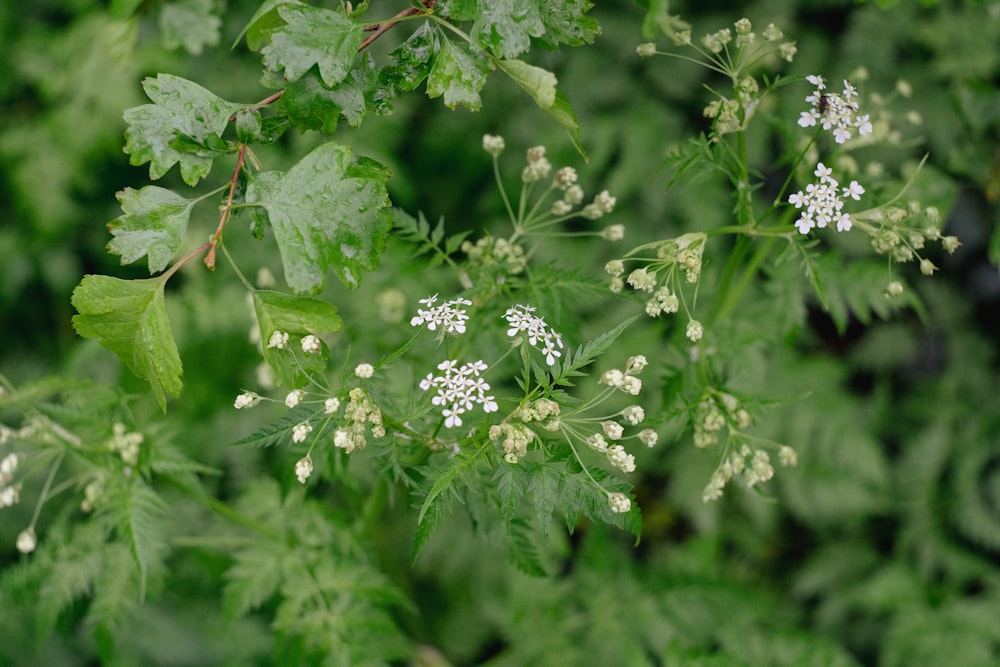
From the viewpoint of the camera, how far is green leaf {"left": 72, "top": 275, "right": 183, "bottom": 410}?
1581 mm

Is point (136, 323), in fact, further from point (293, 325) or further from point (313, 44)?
point (313, 44)

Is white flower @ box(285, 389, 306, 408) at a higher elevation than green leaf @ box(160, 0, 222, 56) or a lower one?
lower

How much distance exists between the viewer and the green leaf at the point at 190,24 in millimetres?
2182

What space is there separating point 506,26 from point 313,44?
0.38 m

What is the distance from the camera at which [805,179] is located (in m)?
1.95

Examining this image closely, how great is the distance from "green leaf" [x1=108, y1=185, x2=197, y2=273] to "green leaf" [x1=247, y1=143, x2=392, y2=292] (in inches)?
6.5

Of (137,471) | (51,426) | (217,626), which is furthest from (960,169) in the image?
(217,626)

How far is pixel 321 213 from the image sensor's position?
1.57 metres

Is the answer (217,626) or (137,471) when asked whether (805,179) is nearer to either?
(137,471)

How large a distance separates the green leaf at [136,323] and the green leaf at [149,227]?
0.06 m

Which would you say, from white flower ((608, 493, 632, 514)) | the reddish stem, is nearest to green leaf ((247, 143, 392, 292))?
the reddish stem

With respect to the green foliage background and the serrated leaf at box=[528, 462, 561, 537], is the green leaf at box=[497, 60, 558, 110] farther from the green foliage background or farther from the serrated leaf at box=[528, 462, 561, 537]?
the green foliage background

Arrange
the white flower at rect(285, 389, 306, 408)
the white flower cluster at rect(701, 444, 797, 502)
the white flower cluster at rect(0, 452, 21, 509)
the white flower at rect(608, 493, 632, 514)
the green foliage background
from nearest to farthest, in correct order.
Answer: the white flower at rect(608, 493, 632, 514) < the white flower at rect(285, 389, 306, 408) < the white flower cluster at rect(701, 444, 797, 502) < the white flower cluster at rect(0, 452, 21, 509) < the green foliage background

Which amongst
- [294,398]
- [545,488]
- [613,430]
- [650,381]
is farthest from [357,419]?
[650,381]
